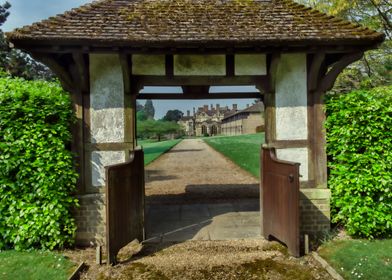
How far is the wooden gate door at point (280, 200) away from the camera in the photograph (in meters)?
4.64

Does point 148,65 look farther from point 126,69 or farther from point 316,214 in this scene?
point 316,214

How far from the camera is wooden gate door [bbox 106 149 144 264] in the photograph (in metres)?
4.51

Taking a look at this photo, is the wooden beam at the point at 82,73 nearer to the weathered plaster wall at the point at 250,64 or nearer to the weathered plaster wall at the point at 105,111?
the weathered plaster wall at the point at 105,111

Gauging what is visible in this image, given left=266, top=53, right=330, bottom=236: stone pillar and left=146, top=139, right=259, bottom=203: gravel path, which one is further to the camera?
left=146, top=139, right=259, bottom=203: gravel path

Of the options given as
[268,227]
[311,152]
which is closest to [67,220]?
[268,227]

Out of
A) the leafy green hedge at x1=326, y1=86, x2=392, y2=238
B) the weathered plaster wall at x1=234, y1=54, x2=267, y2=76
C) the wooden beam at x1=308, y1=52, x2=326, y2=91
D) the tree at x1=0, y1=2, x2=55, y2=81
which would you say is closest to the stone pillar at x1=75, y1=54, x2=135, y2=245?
the weathered plaster wall at x1=234, y1=54, x2=267, y2=76

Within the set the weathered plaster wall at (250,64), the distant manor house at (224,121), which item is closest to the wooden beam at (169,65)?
the weathered plaster wall at (250,64)

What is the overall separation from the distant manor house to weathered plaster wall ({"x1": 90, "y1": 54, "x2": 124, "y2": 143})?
38.3m

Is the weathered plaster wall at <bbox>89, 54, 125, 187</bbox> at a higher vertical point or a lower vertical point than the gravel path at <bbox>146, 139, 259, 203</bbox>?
higher

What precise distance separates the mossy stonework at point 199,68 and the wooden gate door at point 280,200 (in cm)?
48

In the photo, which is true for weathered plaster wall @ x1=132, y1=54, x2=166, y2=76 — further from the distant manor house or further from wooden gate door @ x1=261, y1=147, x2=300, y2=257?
the distant manor house

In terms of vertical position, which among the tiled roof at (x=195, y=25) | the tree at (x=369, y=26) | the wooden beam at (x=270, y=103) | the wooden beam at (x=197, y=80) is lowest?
the wooden beam at (x=270, y=103)

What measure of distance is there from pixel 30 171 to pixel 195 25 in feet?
12.4

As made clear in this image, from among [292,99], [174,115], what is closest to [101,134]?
[292,99]
